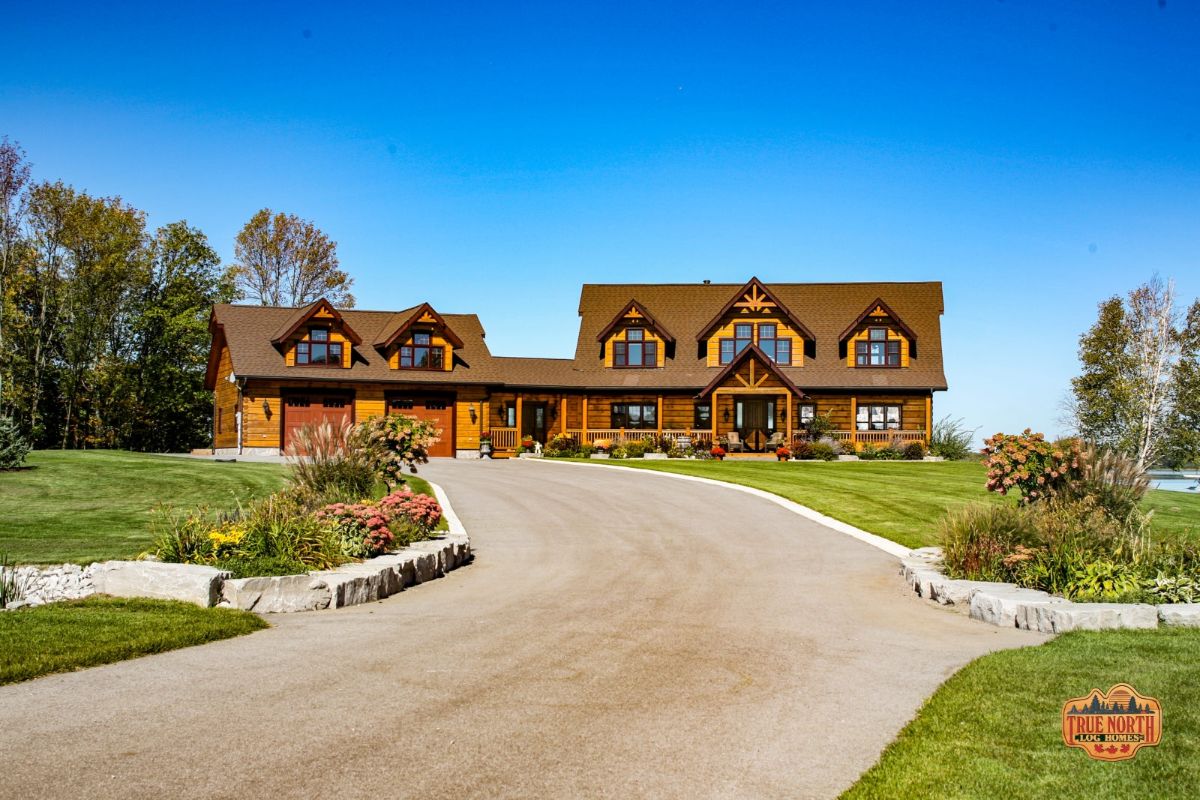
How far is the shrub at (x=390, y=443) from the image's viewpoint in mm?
16656

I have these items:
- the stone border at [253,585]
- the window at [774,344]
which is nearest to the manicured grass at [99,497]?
the stone border at [253,585]

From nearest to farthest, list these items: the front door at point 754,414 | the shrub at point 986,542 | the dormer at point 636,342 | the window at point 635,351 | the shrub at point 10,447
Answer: the shrub at point 986,542
the shrub at point 10,447
the front door at point 754,414
the dormer at point 636,342
the window at point 635,351

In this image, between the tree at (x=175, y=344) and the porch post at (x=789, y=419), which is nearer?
the porch post at (x=789, y=419)

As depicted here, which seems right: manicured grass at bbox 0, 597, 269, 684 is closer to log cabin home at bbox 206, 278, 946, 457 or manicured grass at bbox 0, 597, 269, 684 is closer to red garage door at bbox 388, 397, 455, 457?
log cabin home at bbox 206, 278, 946, 457

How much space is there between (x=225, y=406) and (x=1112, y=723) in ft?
142

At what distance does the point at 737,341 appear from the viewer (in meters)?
45.8

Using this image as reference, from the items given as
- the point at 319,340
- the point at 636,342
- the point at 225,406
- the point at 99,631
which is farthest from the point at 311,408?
the point at 99,631

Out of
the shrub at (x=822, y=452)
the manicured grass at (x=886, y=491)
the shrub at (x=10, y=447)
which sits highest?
the shrub at (x=10, y=447)

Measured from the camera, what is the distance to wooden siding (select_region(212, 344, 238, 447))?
138 feet

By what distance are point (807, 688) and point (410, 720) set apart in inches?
129

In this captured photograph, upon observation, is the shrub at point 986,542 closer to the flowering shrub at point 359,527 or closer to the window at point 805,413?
the flowering shrub at point 359,527

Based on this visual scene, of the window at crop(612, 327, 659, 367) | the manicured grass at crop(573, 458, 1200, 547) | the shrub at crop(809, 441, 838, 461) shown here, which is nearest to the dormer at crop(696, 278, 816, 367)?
the window at crop(612, 327, 659, 367)

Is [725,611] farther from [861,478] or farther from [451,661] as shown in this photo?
[861,478]

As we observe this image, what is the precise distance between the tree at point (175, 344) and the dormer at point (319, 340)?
13578mm
